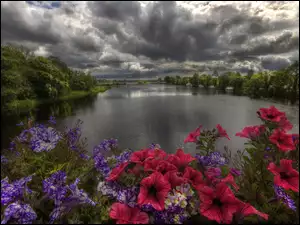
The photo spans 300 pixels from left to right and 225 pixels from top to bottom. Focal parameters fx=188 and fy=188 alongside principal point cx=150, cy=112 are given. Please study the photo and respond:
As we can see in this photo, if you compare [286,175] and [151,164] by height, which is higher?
[151,164]

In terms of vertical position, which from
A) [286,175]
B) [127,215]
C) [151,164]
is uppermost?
[151,164]

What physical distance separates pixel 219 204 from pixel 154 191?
32 cm

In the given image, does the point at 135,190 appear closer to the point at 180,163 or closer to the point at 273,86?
the point at 180,163

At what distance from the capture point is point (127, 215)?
833mm

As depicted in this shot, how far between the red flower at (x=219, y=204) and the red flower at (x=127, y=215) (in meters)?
0.27

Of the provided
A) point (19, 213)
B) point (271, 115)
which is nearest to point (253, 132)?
point (271, 115)


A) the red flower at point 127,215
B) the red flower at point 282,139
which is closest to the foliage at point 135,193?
the red flower at point 127,215

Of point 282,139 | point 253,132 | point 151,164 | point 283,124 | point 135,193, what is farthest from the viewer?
point 253,132

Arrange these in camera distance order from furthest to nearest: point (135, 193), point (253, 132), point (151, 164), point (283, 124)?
point (253, 132)
point (283, 124)
point (151, 164)
point (135, 193)

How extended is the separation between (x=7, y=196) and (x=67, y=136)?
3.68 feet

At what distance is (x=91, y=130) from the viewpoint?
54.9 ft

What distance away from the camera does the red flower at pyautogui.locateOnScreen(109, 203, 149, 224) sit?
812 millimetres

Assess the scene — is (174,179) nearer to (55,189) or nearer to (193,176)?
(193,176)

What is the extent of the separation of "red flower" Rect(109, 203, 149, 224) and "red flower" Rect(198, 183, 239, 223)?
269 mm
